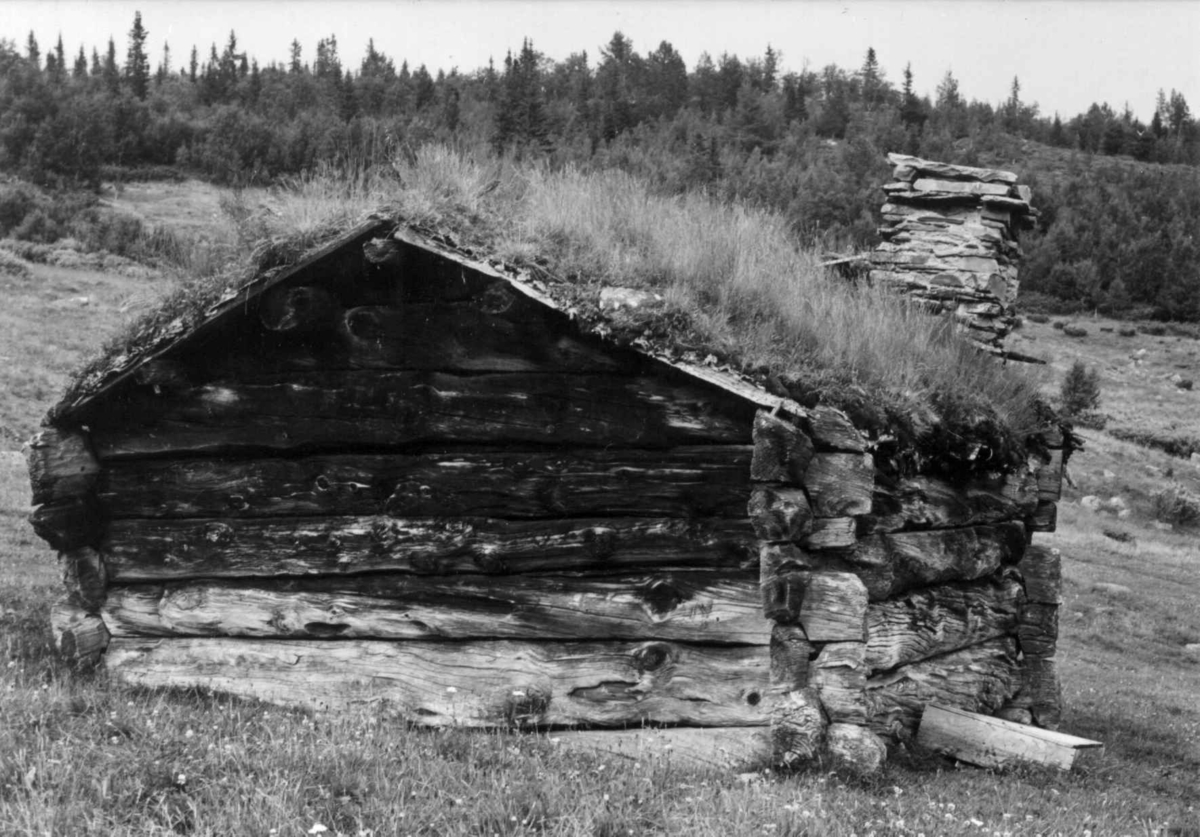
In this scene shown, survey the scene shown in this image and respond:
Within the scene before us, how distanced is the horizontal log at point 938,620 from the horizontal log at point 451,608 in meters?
1.02

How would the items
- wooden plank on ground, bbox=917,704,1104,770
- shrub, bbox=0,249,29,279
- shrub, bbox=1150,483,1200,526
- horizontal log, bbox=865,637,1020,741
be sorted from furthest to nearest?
shrub, bbox=0,249,29,279
shrub, bbox=1150,483,1200,526
horizontal log, bbox=865,637,1020,741
wooden plank on ground, bbox=917,704,1104,770

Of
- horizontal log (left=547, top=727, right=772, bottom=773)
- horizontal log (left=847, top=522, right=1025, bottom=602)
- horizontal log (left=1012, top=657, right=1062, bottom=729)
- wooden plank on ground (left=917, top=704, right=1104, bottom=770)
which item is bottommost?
horizontal log (left=1012, top=657, right=1062, bottom=729)

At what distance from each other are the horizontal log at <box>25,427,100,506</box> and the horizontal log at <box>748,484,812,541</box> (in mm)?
4270

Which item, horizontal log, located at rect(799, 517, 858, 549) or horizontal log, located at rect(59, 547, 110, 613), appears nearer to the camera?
horizontal log, located at rect(799, 517, 858, 549)

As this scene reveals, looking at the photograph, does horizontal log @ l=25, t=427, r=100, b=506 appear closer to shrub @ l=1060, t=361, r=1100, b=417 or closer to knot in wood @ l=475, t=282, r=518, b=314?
knot in wood @ l=475, t=282, r=518, b=314

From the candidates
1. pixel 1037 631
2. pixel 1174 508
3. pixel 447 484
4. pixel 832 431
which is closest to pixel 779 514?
pixel 832 431

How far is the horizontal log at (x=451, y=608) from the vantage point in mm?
6504

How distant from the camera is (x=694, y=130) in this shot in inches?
4008

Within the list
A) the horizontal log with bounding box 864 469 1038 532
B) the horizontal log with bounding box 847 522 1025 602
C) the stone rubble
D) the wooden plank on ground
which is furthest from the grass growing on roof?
the stone rubble

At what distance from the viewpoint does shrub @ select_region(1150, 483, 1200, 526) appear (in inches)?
1283

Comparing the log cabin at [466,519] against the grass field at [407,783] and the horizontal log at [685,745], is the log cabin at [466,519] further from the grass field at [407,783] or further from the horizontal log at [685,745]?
the grass field at [407,783]

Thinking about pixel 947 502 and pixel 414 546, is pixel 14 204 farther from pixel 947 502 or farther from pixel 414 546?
pixel 947 502

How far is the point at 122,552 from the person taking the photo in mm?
7238

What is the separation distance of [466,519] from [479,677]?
3.20 feet
